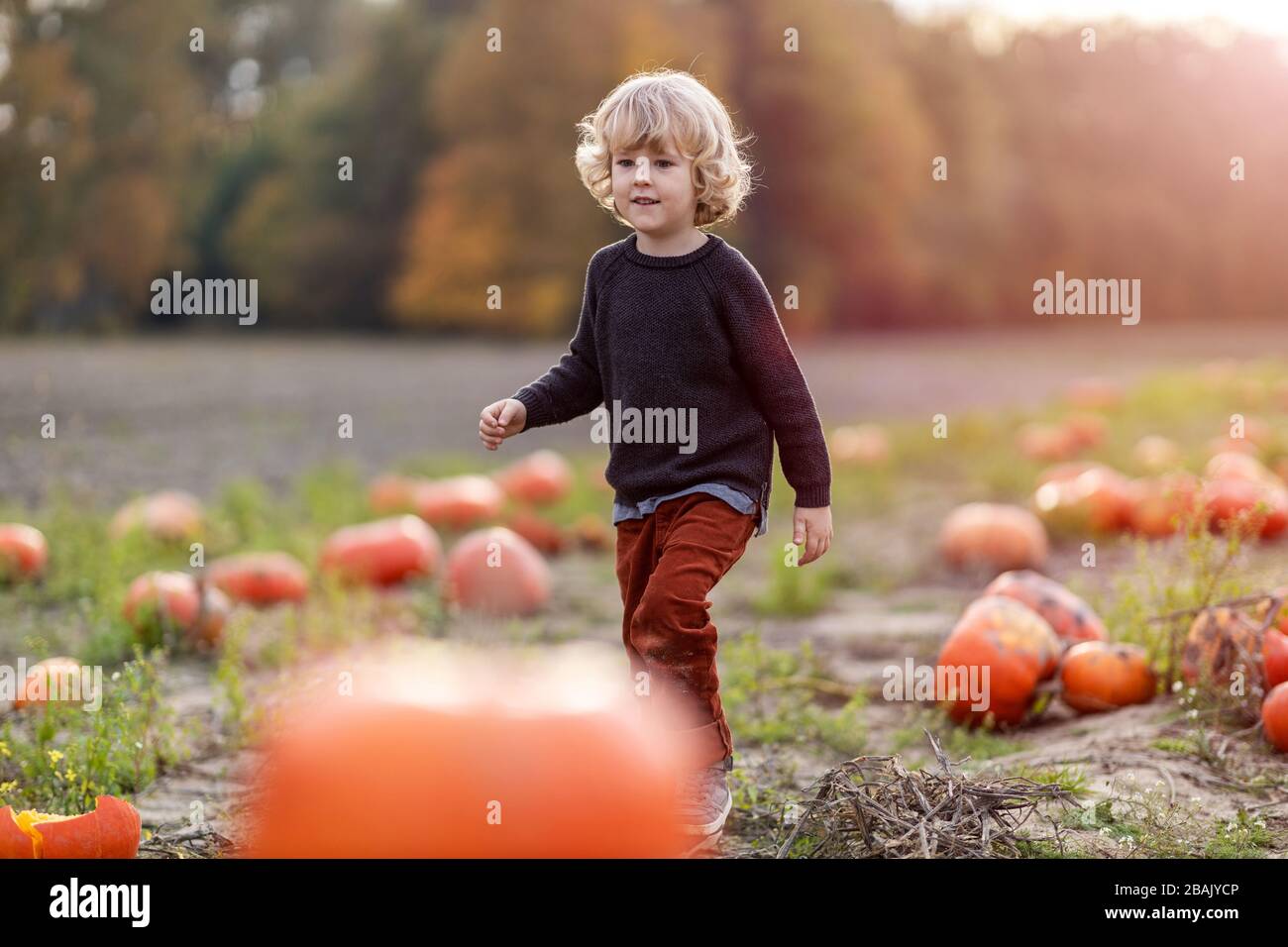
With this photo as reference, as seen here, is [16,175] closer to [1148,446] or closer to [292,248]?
[292,248]

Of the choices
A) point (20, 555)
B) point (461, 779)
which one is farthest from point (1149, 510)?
point (20, 555)

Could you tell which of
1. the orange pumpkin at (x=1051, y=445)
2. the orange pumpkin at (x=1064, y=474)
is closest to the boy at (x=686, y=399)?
the orange pumpkin at (x=1064, y=474)

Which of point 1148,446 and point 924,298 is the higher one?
point 924,298

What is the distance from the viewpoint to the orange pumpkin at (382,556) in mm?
5145

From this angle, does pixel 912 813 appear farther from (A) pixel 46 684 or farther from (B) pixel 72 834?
(A) pixel 46 684

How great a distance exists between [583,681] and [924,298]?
2479 centimetres

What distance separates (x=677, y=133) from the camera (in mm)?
2617

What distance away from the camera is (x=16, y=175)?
13.5 meters

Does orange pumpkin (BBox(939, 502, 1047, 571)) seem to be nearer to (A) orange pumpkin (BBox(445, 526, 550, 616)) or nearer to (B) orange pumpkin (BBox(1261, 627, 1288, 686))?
(A) orange pumpkin (BBox(445, 526, 550, 616))

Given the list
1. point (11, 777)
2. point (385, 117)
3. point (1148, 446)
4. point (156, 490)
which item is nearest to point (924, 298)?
point (385, 117)

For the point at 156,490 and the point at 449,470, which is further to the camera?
the point at 449,470

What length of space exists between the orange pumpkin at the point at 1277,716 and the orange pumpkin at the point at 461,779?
1.59 meters

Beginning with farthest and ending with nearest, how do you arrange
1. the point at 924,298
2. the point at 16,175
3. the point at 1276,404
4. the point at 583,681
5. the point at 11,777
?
the point at 924,298 → the point at 16,175 → the point at 1276,404 → the point at 11,777 → the point at 583,681

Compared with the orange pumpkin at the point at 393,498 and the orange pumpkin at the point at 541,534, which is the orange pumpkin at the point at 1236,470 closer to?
the orange pumpkin at the point at 541,534
